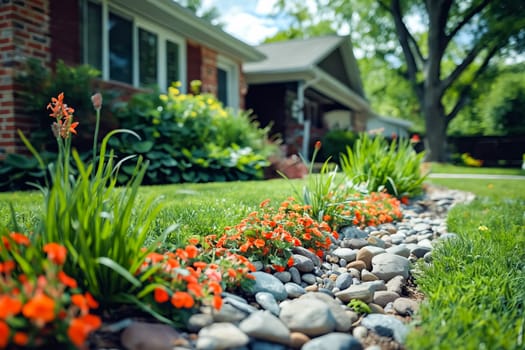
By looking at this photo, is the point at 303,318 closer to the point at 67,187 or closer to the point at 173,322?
the point at 173,322

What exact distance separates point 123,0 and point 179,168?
2.85m

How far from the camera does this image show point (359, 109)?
1766 cm

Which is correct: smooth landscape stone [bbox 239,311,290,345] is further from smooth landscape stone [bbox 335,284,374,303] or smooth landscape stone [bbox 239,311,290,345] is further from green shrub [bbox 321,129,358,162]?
green shrub [bbox 321,129,358,162]

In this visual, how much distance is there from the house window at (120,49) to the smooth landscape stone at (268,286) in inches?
226

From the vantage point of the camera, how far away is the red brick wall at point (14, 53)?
4.84 metres

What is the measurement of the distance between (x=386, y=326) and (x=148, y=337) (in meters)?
0.94

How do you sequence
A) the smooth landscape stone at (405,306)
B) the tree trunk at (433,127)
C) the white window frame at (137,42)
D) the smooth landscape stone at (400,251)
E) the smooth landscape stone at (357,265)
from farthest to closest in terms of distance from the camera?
1. the tree trunk at (433,127)
2. the white window frame at (137,42)
3. the smooth landscape stone at (400,251)
4. the smooth landscape stone at (357,265)
5. the smooth landscape stone at (405,306)

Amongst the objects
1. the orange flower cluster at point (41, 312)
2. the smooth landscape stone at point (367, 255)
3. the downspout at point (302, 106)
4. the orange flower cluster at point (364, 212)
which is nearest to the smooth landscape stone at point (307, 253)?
the smooth landscape stone at point (367, 255)

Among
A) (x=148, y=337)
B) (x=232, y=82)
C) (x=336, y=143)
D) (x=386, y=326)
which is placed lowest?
(x=386, y=326)

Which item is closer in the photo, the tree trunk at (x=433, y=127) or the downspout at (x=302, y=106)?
the downspout at (x=302, y=106)

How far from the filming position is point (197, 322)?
1.49m

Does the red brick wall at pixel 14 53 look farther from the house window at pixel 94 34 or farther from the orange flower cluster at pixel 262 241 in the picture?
the orange flower cluster at pixel 262 241

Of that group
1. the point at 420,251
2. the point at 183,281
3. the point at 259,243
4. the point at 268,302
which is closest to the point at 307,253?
the point at 259,243

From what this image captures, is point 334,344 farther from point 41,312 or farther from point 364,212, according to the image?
point 364,212
